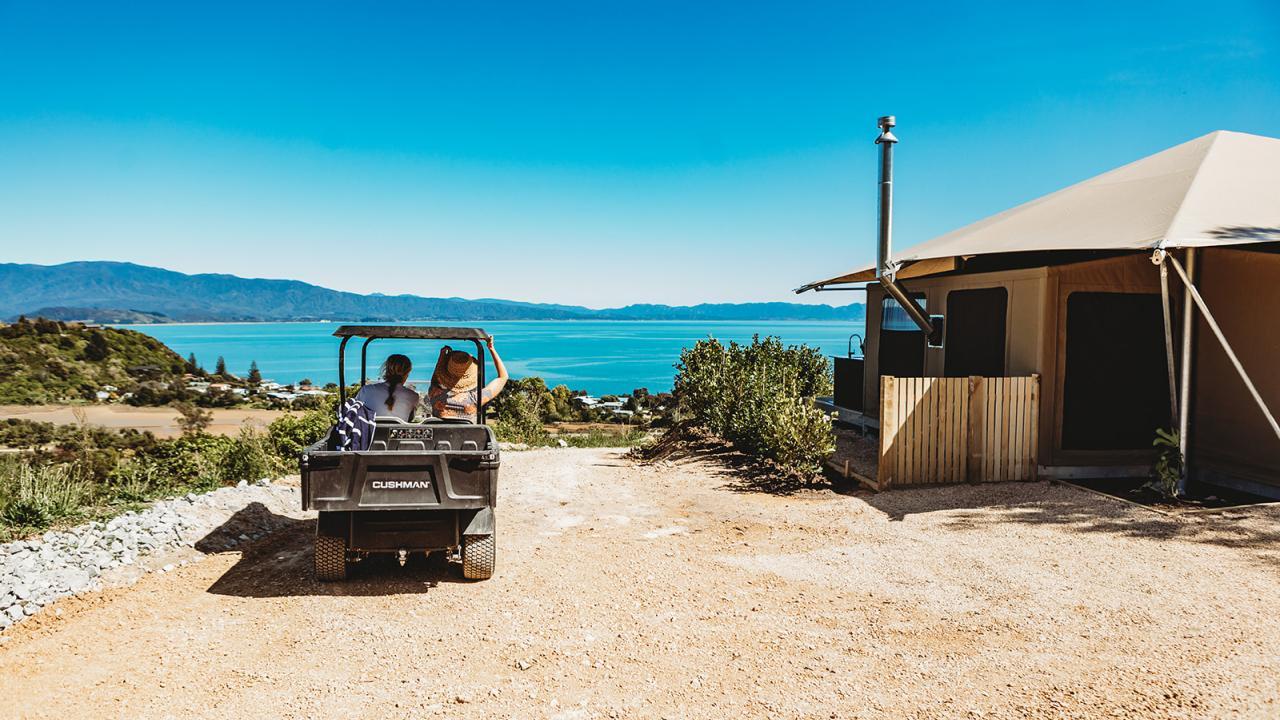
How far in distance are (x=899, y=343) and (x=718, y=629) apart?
8025 mm

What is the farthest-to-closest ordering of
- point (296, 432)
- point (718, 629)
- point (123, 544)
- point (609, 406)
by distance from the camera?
point (609, 406)
point (296, 432)
point (123, 544)
point (718, 629)

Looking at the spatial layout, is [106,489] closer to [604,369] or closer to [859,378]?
[859,378]

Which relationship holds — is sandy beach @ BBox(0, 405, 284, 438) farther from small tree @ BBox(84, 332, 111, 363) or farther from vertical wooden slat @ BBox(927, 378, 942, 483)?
vertical wooden slat @ BBox(927, 378, 942, 483)

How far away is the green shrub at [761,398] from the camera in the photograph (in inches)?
335

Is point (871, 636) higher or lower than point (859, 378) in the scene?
lower

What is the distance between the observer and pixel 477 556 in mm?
5031

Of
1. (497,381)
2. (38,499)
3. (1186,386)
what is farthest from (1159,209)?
(38,499)

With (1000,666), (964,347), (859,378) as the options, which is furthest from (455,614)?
(859,378)

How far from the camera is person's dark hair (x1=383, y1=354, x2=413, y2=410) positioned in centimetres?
563

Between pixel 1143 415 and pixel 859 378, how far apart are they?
4.47 meters

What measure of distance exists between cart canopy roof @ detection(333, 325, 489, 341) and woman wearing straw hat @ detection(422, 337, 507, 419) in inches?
11.8

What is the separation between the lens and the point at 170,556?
18.0 ft

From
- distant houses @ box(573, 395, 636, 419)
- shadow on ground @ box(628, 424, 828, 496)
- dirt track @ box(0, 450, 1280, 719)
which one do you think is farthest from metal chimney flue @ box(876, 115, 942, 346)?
distant houses @ box(573, 395, 636, 419)

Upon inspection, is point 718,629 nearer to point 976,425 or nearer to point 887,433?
point 887,433
